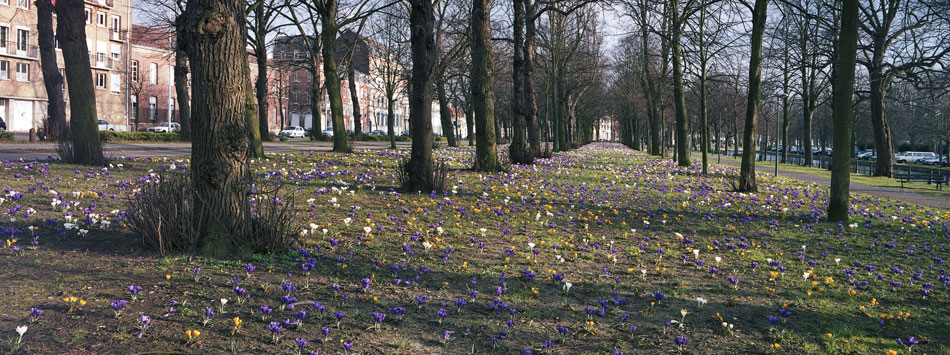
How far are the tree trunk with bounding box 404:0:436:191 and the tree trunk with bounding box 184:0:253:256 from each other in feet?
14.6

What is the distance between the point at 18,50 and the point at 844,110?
200 feet

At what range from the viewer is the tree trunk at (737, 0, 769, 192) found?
45.8 ft

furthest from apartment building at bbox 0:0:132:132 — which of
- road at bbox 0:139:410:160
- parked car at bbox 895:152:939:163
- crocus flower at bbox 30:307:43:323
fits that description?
parked car at bbox 895:152:939:163

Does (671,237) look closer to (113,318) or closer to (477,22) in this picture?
(113,318)

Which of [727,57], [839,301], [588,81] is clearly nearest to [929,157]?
[588,81]

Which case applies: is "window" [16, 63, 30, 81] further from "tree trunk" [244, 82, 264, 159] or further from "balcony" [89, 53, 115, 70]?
"tree trunk" [244, 82, 264, 159]

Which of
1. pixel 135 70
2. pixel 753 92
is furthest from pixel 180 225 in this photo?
Result: pixel 135 70

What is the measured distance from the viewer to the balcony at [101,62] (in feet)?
179

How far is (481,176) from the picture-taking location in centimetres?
1309

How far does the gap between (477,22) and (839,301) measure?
10.5 metres

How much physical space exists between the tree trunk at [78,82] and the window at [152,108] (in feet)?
197

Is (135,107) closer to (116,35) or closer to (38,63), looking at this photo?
(116,35)

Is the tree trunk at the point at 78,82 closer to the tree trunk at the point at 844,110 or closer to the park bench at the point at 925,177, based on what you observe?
the tree trunk at the point at 844,110

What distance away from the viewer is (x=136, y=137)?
29.9m
